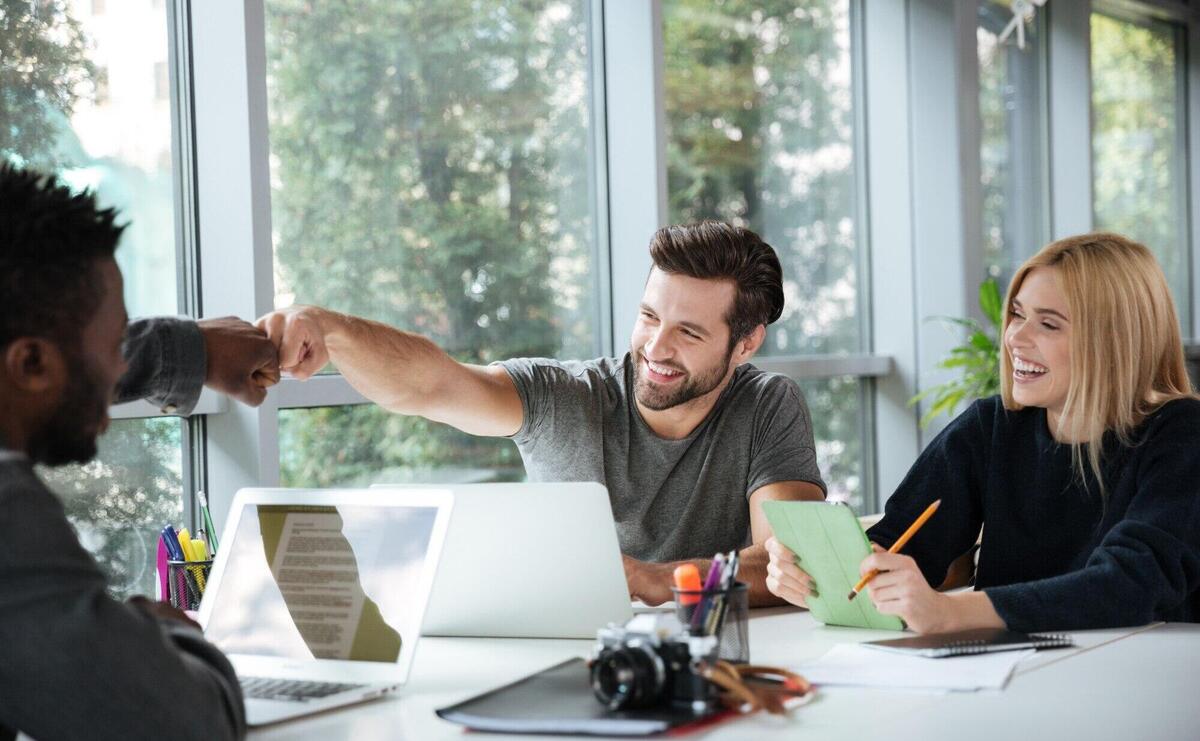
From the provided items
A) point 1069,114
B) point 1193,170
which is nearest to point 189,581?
point 1069,114

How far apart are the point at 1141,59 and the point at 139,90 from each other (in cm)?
520

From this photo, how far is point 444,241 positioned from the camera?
3379 millimetres

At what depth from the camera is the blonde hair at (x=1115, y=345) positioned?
6.32 ft

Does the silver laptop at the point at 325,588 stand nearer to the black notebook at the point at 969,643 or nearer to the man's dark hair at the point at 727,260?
the black notebook at the point at 969,643

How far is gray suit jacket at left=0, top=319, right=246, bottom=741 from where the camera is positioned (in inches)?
38.4

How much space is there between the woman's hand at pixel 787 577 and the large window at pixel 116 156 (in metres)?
1.38

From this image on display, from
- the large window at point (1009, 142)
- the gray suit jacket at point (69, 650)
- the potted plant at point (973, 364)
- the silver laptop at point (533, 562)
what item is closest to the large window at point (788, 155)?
the potted plant at point (973, 364)

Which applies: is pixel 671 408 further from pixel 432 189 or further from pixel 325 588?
pixel 432 189

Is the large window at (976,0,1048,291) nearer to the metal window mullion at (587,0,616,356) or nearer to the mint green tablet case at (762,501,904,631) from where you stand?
the metal window mullion at (587,0,616,356)

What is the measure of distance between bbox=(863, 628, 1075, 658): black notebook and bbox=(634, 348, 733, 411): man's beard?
0.79 m

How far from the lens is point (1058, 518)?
1995mm

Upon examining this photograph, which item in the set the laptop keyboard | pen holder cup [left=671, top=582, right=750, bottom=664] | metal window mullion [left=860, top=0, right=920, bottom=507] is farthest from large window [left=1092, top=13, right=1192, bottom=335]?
the laptop keyboard

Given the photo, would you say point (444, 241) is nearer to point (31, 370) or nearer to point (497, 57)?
point (497, 57)

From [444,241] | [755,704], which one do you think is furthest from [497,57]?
[755,704]
